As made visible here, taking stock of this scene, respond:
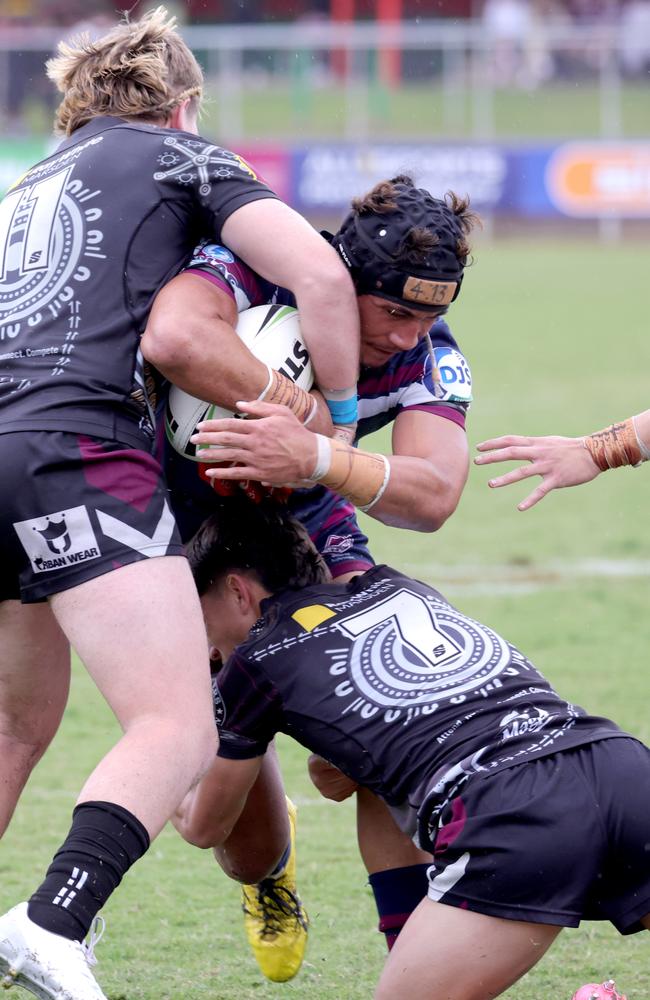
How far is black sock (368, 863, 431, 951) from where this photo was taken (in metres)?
3.69

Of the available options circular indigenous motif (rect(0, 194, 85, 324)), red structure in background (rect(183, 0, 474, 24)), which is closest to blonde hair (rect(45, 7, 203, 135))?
circular indigenous motif (rect(0, 194, 85, 324))

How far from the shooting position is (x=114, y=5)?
31500 millimetres

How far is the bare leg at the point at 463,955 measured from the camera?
3.02 m

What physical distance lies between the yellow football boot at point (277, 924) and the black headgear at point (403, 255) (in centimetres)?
160

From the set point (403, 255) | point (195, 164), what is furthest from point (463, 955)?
point (195, 164)

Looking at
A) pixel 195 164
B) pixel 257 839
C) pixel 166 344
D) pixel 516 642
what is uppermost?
pixel 195 164

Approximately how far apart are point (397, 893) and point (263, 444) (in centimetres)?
117

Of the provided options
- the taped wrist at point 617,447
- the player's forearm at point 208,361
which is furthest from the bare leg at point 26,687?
the taped wrist at point 617,447

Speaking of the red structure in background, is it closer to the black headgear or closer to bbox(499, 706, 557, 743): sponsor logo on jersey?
the black headgear

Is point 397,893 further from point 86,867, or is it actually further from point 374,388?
point 374,388

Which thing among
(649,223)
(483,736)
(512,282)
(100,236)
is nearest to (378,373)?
(100,236)

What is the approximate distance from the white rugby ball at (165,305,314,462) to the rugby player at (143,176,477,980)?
1.9 inches

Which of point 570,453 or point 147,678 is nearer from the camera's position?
point 147,678

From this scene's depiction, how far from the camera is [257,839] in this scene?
159 inches
